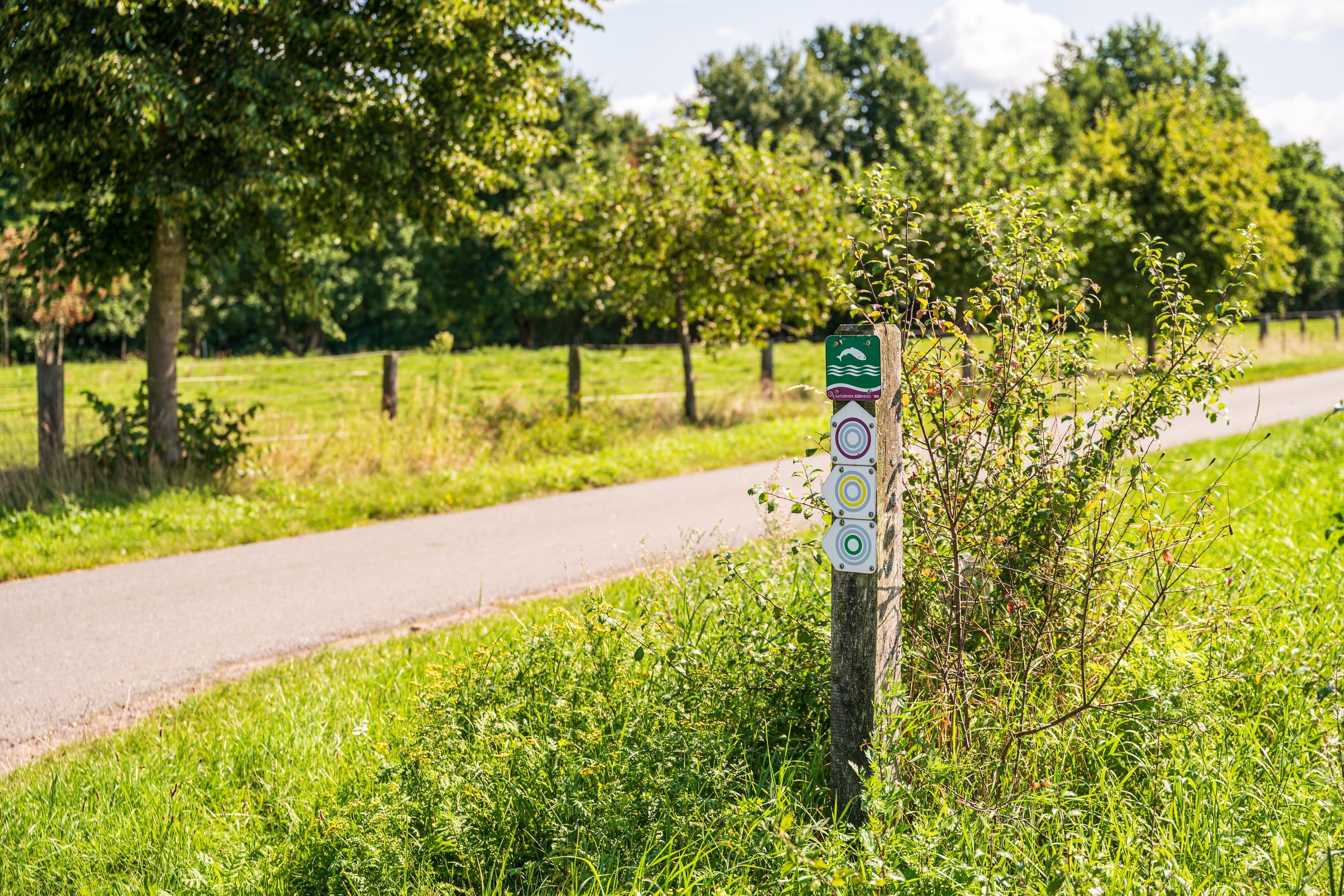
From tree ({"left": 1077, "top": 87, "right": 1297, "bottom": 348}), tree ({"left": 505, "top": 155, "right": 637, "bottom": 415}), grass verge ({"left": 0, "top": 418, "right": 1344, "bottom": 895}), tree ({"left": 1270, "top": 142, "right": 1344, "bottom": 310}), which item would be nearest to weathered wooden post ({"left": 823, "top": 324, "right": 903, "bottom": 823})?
grass verge ({"left": 0, "top": 418, "right": 1344, "bottom": 895})

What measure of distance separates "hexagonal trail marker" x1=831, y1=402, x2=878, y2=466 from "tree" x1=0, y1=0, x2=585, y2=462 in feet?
22.5

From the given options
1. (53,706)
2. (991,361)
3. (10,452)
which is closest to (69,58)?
(10,452)

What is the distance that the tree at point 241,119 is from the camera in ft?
25.1

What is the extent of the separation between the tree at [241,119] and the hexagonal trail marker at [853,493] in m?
6.93

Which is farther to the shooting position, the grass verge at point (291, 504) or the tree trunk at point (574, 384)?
the tree trunk at point (574, 384)

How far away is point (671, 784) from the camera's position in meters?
3.06

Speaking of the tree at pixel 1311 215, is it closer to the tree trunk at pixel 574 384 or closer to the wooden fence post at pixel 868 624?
the tree trunk at pixel 574 384

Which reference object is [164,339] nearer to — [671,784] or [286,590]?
[286,590]

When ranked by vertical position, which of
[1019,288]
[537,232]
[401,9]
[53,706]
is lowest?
[53,706]

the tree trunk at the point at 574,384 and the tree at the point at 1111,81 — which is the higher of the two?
the tree at the point at 1111,81

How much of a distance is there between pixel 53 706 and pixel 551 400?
10.2m

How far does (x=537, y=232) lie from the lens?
48.8 ft

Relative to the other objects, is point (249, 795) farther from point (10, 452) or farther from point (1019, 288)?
point (10, 452)

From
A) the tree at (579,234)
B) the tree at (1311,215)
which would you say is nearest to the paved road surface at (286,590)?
the tree at (579,234)
